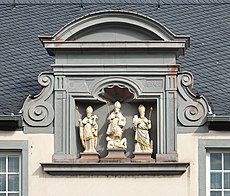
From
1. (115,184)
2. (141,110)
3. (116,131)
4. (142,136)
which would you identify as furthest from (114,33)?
(115,184)

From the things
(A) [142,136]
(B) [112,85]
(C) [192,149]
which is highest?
(B) [112,85]

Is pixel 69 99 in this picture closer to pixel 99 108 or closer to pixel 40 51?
pixel 99 108

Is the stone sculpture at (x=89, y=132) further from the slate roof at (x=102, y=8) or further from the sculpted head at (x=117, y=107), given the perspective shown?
the slate roof at (x=102, y=8)

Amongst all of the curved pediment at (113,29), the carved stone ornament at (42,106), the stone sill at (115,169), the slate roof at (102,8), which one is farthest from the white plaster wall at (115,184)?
the curved pediment at (113,29)

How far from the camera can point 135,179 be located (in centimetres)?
3231

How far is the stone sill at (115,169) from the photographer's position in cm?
3219

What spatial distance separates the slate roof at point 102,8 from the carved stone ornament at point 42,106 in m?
0.33

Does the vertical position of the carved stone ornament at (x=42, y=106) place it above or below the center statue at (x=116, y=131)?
above

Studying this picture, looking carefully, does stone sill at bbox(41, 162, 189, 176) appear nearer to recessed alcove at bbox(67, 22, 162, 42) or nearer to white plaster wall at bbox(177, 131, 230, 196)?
white plaster wall at bbox(177, 131, 230, 196)

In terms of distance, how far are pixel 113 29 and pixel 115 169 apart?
3392 millimetres

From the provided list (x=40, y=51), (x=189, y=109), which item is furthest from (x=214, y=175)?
(x=40, y=51)

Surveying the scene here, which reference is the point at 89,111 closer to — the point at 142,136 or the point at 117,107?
the point at 117,107

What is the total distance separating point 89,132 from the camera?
32.5 metres

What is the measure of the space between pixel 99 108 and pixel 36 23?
686cm
